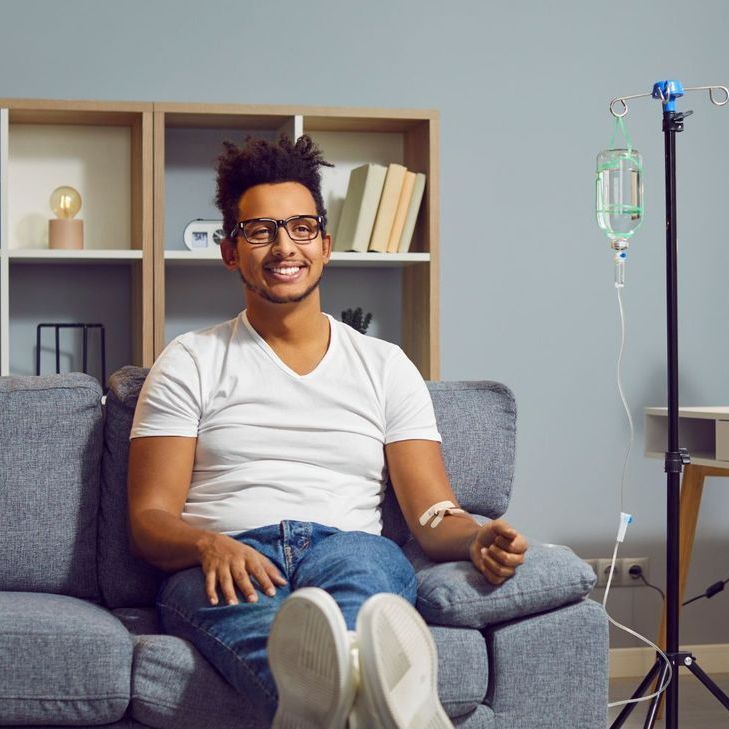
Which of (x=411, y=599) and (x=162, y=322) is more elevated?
(x=162, y=322)

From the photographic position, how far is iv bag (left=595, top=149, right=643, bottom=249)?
8.24 ft

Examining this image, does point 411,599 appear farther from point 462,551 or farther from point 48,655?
point 48,655

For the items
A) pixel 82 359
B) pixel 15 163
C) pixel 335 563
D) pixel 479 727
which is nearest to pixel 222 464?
pixel 335 563

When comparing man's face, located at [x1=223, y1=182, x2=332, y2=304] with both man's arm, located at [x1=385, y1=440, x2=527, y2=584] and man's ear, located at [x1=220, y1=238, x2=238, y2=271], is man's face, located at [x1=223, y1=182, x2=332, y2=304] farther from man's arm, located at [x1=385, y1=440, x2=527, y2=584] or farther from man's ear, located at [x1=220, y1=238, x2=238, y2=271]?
man's arm, located at [x1=385, y1=440, x2=527, y2=584]

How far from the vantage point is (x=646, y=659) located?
3.30m

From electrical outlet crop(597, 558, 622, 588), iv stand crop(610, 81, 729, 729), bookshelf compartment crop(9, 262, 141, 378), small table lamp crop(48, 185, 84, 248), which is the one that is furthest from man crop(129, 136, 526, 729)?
electrical outlet crop(597, 558, 622, 588)

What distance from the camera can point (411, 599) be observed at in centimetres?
182

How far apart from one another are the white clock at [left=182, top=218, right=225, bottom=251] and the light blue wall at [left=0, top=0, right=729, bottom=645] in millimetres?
389

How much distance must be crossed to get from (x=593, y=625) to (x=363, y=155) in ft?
5.65

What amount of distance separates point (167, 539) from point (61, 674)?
0.88 ft

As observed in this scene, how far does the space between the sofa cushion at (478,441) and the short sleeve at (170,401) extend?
20.0 inches

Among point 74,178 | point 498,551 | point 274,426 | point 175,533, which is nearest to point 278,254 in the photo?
point 274,426

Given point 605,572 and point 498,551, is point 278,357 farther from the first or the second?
point 605,572

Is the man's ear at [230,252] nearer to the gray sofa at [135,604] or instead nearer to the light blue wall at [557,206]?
the gray sofa at [135,604]
